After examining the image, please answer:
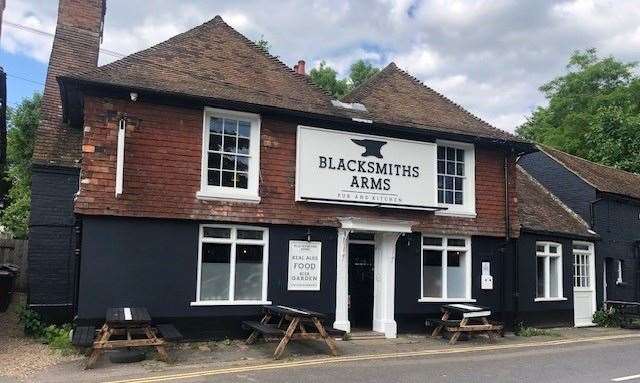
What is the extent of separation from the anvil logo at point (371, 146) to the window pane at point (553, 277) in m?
7.90

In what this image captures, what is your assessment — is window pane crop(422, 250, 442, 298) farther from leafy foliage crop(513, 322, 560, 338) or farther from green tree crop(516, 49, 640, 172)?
green tree crop(516, 49, 640, 172)

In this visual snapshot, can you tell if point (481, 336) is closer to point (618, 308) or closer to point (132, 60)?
point (618, 308)

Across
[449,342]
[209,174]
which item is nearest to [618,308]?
[449,342]

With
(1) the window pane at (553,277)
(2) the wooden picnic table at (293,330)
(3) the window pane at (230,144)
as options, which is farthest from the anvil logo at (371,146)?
(1) the window pane at (553,277)

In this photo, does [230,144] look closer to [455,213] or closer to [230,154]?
[230,154]

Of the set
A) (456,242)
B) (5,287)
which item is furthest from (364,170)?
(5,287)

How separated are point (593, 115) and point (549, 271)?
2478cm

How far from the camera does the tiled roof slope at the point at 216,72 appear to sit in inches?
488

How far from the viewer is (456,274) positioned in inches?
611

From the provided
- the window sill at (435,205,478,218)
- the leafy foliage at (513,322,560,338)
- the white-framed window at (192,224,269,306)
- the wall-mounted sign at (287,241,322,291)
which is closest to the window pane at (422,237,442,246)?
the window sill at (435,205,478,218)

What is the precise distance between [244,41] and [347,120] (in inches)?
154

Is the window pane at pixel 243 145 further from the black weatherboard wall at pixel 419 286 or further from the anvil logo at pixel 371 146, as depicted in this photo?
the black weatherboard wall at pixel 419 286

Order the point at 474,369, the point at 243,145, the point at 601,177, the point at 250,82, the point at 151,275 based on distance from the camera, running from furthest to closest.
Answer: the point at 601,177
the point at 250,82
the point at 243,145
the point at 151,275
the point at 474,369

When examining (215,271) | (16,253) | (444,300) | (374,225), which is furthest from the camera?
(16,253)
